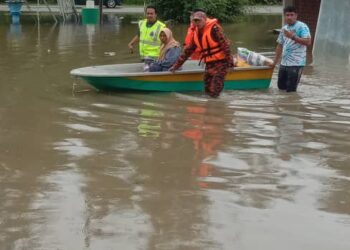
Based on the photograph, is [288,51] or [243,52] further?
[243,52]

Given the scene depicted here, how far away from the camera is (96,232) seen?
4445 mm

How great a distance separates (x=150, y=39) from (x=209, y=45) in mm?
1252

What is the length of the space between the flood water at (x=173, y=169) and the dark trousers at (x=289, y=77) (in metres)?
0.20

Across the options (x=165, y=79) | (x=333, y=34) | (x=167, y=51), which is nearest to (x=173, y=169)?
(x=165, y=79)

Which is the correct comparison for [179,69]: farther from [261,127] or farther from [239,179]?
[239,179]

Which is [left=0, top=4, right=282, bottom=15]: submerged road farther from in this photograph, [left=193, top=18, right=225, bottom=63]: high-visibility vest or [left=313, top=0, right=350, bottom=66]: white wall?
[left=193, top=18, right=225, bottom=63]: high-visibility vest

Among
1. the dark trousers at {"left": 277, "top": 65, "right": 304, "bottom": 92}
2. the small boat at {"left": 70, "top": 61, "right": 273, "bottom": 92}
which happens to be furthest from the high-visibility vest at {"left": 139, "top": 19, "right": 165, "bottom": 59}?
the dark trousers at {"left": 277, "top": 65, "right": 304, "bottom": 92}

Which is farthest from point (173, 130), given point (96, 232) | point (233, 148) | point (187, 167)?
point (96, 232)

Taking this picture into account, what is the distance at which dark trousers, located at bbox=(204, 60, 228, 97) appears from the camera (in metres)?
9.32

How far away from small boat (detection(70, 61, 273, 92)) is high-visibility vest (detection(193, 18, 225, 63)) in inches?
19.9

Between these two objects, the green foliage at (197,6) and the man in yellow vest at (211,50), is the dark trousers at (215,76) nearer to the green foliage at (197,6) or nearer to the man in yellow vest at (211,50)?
the man in yellow vest at (211,50)

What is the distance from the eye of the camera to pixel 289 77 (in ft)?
32.3

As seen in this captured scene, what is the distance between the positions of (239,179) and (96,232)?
1657 millimetres

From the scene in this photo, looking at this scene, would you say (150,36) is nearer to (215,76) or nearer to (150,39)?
(150,39)
